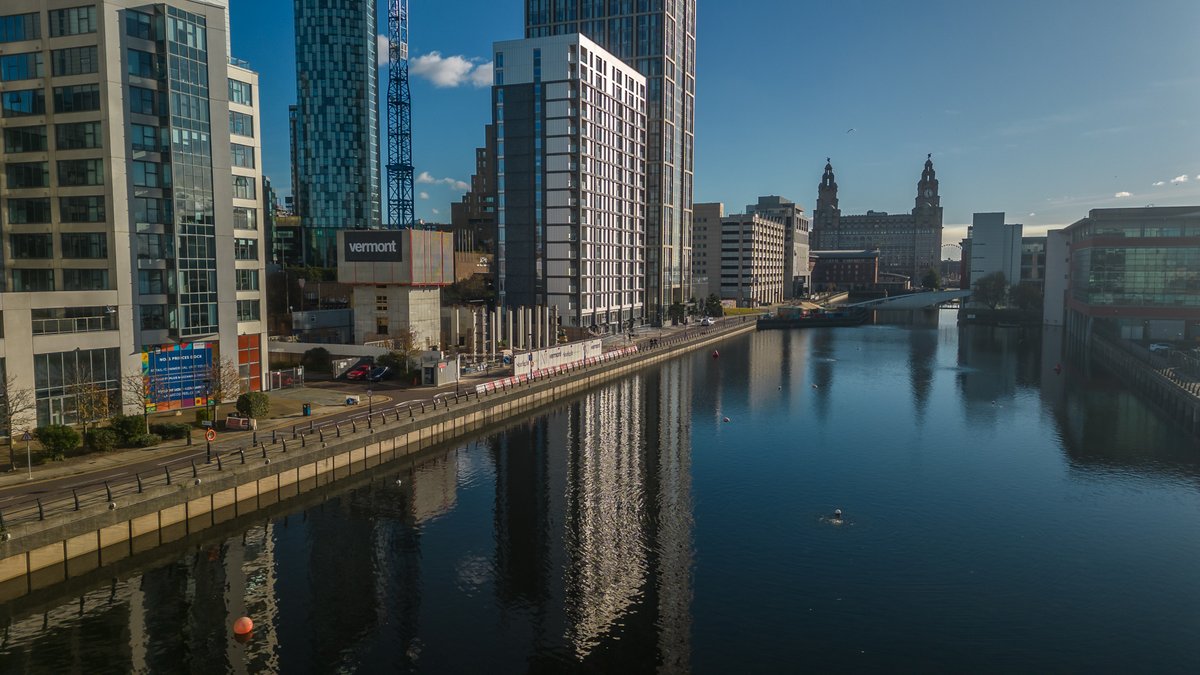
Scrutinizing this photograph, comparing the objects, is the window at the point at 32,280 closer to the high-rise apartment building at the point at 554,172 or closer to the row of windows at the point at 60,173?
the row of windows at the point at 60,173

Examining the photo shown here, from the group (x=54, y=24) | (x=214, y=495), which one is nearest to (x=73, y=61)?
(x=54, y=24)

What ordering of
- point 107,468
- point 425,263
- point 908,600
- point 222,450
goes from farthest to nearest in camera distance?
1. point 425,263
2. point 222,450
3. point 107,468
4. point 908,600

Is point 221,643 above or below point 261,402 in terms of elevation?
below

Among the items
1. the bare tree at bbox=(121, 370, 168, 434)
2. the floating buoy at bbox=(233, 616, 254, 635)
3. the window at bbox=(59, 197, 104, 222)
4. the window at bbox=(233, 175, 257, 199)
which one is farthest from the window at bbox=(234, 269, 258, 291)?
the floating buoy at bbox=(233, 616, 254, 635)

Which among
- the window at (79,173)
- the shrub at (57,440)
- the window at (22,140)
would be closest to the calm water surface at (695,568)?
the shrub at (57,440)

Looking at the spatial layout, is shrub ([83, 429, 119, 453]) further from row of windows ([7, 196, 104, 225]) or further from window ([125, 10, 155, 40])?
window ([125, 10, 155, 40])

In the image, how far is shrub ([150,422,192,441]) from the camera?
50188 millimetres

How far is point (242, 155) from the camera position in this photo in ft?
221

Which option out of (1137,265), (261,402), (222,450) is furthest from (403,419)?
(1137,265)

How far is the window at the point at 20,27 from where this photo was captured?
184 feet

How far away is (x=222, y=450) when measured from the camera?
4812 cm

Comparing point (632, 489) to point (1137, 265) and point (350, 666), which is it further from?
point (1137, 265)

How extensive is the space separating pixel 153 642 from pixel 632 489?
29598 mm

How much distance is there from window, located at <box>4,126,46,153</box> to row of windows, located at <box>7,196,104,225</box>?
12.0 feet
